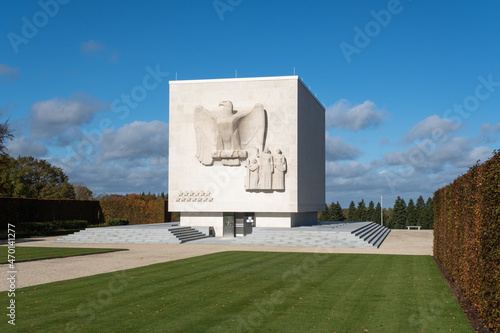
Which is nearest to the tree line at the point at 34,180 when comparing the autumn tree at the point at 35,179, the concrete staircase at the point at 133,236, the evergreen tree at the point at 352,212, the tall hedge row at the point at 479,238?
the autumn tree at the point at 35,179

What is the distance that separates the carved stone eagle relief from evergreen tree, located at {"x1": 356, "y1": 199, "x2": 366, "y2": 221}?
159 ft

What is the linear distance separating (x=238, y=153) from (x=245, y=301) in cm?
2557

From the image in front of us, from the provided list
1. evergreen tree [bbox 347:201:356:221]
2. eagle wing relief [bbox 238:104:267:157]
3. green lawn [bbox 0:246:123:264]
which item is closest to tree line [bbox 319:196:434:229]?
evergreen tree [bbox 347:201:356:221]

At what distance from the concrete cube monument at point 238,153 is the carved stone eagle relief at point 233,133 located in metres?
0.08

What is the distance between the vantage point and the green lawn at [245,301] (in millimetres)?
10141

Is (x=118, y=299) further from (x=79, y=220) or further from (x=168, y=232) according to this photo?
(x=79, y=220)

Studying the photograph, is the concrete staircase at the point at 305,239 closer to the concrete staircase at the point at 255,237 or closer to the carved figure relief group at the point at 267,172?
the concrete staircase at the point at 255,237

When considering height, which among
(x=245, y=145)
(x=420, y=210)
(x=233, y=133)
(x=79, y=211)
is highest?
(x=233, y=133)

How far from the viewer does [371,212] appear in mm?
81000

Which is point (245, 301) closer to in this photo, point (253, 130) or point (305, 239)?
point (305, 239)

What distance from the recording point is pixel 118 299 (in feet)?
41.6
